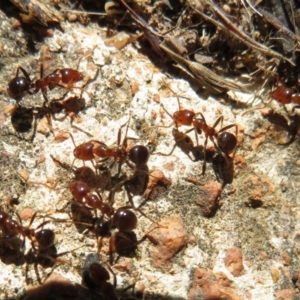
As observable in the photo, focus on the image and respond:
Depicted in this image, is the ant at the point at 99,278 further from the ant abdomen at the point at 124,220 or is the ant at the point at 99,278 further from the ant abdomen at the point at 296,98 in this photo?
the ant abdomen at the point at 296,98

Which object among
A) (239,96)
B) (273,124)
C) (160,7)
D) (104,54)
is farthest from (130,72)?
(273,124)

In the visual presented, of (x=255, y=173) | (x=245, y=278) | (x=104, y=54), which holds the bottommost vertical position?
(x=245, y=278)

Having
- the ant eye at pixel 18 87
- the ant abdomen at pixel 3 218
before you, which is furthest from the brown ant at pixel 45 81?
the ant abdomen at pixel 3 218

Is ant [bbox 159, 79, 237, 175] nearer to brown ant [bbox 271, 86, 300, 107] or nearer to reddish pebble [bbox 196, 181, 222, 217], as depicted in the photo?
reddish pebble [bbox 196, 181, 222, 217]

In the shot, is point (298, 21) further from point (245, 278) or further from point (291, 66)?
point (245, 278)

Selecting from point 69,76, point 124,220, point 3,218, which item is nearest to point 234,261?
point 124,220

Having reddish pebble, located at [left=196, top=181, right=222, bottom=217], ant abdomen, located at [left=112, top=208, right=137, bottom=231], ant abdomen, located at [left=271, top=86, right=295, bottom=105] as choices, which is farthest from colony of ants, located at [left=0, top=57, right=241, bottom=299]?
ant abdomen, located at [left=271, top=86, right=295, bottom=105]
